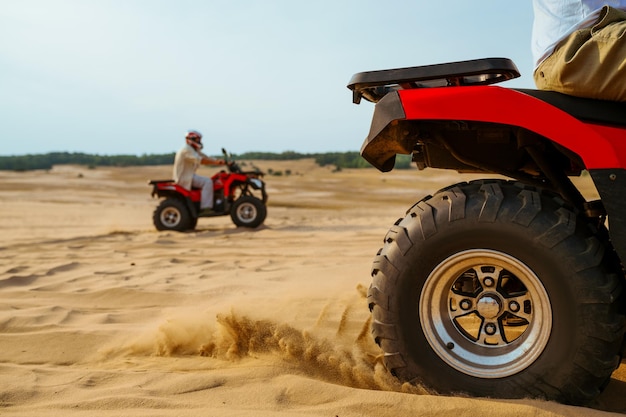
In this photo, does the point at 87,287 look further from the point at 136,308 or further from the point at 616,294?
the point at 616,294

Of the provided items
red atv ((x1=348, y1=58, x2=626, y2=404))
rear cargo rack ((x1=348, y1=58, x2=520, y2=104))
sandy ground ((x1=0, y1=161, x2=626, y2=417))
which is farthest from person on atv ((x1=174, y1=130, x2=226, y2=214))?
red atv ((x1=348, y1=58, x2=626, y2=404))

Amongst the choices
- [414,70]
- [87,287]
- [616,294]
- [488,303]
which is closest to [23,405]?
[488,303]

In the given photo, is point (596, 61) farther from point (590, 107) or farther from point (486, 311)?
point (486, 311)

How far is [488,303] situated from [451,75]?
868mm

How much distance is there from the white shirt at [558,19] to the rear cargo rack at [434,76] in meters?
0.21

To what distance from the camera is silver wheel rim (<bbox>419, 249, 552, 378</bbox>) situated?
228 centimetres

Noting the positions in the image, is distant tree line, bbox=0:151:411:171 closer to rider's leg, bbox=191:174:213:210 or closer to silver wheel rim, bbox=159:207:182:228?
rider's leg, bbox=191:174:213:210

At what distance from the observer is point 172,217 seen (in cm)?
1082

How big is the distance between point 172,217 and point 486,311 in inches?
354

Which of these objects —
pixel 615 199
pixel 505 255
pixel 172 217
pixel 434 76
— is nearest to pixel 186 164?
pixel 172 217

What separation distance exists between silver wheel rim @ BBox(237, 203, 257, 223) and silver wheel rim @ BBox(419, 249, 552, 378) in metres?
8.55

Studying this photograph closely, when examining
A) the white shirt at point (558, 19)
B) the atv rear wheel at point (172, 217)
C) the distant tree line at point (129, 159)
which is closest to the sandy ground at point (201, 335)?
the white shirt at point (558, 19)

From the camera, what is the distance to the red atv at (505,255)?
7.16 feet

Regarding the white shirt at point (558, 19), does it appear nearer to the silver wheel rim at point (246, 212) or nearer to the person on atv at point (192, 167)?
the silver wheel rim at point (246, 212)
